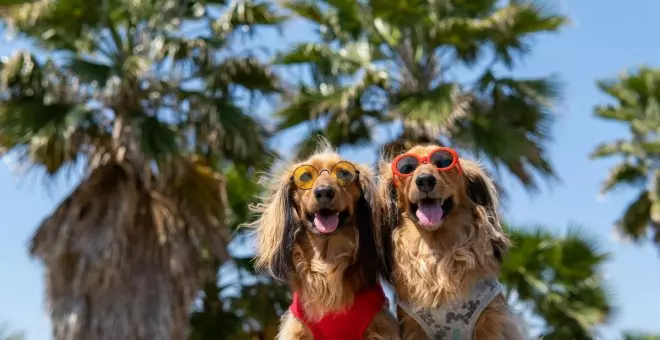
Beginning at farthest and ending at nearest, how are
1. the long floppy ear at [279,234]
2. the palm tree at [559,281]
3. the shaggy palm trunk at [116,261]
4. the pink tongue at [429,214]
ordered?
the palm tree at [559,281], the shaggy palm trunk at [116,261], the long floppy ear at [279,234], the pink tongue at [429,214]

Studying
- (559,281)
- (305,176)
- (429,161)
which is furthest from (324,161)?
(559,281)

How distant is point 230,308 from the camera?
11367 millimetres

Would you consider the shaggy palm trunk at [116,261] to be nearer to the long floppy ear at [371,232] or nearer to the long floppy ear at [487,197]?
the long floppy ear at [371,232]

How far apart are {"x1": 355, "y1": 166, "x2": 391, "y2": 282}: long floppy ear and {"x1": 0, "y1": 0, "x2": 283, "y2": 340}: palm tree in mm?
5615

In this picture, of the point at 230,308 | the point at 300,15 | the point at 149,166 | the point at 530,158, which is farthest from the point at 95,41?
the point at 530,158

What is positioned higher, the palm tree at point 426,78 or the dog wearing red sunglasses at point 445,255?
the dog wearing red sunglasses at point 445,255

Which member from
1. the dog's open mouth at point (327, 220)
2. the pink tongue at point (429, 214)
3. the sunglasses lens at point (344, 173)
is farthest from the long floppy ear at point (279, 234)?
the pink tongue at point (429, 214)

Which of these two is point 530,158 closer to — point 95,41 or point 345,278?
point 95,41

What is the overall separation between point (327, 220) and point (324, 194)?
4.8 inches

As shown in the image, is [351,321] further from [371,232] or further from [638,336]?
[638,336]

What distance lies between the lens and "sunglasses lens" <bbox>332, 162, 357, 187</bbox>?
3734 millimetres

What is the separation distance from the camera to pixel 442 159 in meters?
3.72

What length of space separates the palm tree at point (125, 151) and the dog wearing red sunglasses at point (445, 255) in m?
5.73

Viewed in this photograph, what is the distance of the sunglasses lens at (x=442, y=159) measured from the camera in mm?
3701
